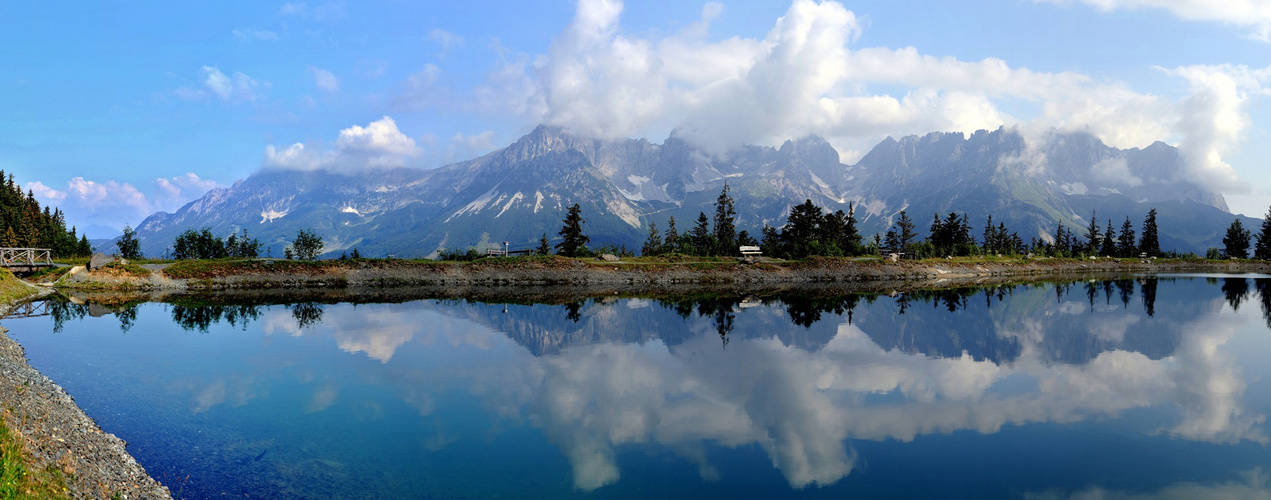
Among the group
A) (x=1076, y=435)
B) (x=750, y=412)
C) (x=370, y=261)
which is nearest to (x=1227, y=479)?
(x=1076, y=435)

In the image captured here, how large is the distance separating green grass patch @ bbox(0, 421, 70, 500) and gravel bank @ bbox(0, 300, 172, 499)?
0.20 m

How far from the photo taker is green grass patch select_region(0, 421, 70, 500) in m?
8.59

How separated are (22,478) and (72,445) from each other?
3.68 meters

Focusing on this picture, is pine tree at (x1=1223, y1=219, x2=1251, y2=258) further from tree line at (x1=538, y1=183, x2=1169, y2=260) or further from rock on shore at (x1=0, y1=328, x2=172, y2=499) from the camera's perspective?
rock on shore at (x1=0, y1=328, x2=172, y2=499)

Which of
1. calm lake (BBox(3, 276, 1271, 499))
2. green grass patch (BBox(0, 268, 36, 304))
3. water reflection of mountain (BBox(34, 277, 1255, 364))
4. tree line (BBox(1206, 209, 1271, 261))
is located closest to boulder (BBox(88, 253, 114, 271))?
green grass patch (BBox(0, 268, 36, 304))

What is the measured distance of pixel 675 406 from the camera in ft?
59.7

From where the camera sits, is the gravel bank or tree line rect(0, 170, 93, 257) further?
tree line rect(0, 170, 93, 257)

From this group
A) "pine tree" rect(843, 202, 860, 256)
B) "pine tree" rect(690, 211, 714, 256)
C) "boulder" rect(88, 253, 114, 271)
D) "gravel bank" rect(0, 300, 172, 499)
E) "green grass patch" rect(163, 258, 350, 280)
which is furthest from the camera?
"pine tree" rect(843, 202, 860, 256)

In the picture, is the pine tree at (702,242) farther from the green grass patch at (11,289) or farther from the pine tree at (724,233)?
the green grass patch at (11,289)

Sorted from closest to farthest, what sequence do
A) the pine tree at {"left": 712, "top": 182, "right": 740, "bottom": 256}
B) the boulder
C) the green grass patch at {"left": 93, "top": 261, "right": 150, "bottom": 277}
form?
the boulder → the green grass patch at {"left": 93, "top": 261, "right": 150, "bottom": 277} → the pine tree at {"left": 712, "top": 182, "right": 740, "bottom": 256}

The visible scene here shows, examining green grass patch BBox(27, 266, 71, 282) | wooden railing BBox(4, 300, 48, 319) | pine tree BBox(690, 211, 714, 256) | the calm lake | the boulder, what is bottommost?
the calm lake

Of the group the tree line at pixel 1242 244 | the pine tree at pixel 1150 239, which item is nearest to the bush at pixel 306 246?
the pine tree at pixel 1150 239

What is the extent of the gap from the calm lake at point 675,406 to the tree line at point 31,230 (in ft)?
241

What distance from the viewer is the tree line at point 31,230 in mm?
89125
